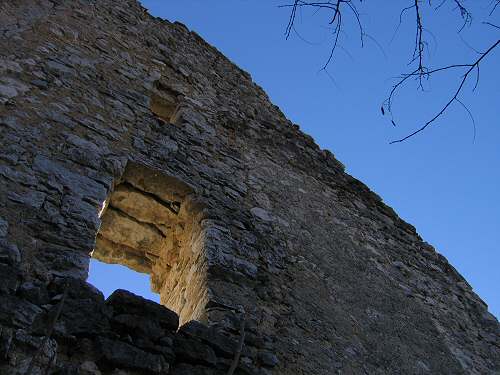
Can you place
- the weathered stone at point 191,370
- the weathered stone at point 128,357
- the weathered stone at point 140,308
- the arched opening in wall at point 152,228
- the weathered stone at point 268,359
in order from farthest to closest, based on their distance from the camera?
the arched opening in wall at point 152,228 < the weathered stone at point 268,359 < the weathered stone at point 140,308 < the weathered stone at point 191,370 < the weathered stone at point 128,357

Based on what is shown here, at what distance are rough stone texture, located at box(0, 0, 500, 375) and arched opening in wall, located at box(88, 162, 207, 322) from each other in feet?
0.04

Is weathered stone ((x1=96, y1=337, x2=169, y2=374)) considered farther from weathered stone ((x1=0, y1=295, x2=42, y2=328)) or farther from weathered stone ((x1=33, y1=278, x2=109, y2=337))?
weathered stone ((x1=0, y1=295, x2=42, y2=328))

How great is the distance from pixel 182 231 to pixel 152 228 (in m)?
0.21

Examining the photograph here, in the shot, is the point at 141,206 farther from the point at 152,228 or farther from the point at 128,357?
the point at 128,357

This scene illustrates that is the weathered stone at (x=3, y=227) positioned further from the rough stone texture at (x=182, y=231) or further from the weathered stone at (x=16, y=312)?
the weathered stone at (x=16, y=312)

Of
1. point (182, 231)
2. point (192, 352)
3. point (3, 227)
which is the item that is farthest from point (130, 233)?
point (192, 352)

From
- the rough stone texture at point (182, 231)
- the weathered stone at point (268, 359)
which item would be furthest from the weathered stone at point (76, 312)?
the weathered stone at point (268, 359)

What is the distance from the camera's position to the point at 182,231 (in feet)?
12.3

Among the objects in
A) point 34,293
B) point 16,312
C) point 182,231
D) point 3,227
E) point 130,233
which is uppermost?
point 182,231

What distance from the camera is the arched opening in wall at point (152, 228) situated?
3.65 m

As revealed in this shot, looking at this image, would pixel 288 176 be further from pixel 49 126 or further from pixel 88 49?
pixel 49 126

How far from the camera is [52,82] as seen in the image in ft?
12.4

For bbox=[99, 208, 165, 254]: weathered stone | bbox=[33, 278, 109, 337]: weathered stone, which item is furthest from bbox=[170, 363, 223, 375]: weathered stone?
bbox=[99, 208, 165, 254]: weathered stone

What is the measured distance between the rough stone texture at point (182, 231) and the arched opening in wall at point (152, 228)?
11 millimetres
